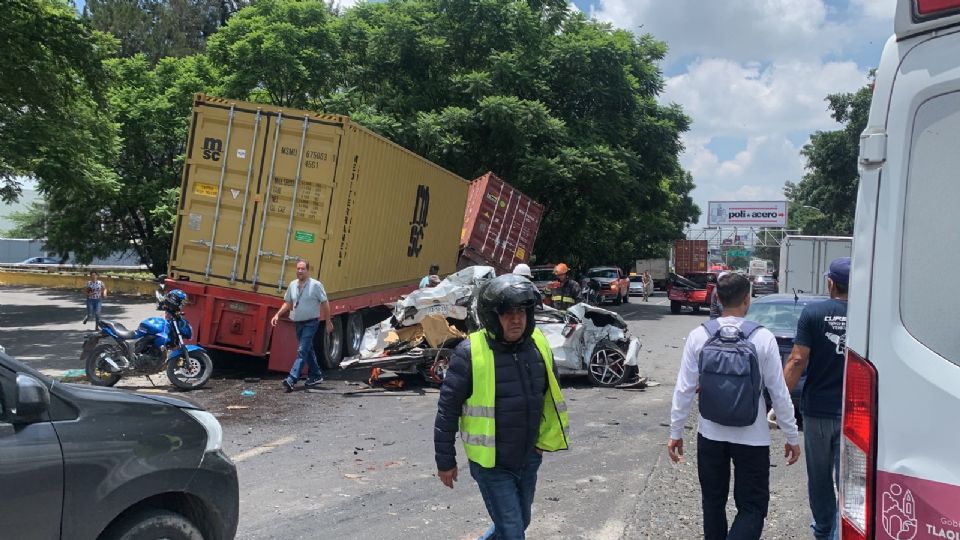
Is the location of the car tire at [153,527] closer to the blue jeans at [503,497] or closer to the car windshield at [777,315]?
the blue jeans at [503,497]

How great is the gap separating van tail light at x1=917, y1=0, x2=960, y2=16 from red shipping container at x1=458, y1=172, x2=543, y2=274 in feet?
54.2

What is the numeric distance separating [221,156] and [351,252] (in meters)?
2.38

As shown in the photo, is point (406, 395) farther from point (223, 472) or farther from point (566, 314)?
point (223, 472)

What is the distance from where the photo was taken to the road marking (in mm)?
6932

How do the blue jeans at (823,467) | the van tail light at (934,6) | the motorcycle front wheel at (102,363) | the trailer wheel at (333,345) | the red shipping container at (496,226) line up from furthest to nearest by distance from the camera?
the red shipping container at (496,226)
the trailer wheel at (333,345)
the motorcycle front wheel at (102,363)
the blue jeans at (823,467)
the van tail light at (934,6)

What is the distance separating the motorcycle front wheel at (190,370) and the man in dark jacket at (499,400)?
7.47m

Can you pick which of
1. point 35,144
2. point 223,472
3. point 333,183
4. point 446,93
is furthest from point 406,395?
point 446,93

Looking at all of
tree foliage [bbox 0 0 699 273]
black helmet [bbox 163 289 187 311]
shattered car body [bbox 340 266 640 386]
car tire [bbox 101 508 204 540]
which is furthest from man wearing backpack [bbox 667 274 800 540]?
tree foliage [bbox 0 0 699 273]

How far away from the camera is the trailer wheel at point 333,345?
11977 millimetres

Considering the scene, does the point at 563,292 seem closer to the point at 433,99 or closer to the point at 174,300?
the point at 174,300

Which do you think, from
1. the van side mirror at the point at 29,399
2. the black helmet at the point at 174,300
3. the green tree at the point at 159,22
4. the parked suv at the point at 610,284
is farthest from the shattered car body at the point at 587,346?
the green tree at the point at 159,22

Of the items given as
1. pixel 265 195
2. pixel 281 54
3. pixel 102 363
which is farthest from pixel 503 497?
pixel 281 54

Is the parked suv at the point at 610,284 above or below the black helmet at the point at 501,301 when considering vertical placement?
above

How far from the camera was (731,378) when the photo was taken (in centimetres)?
376
